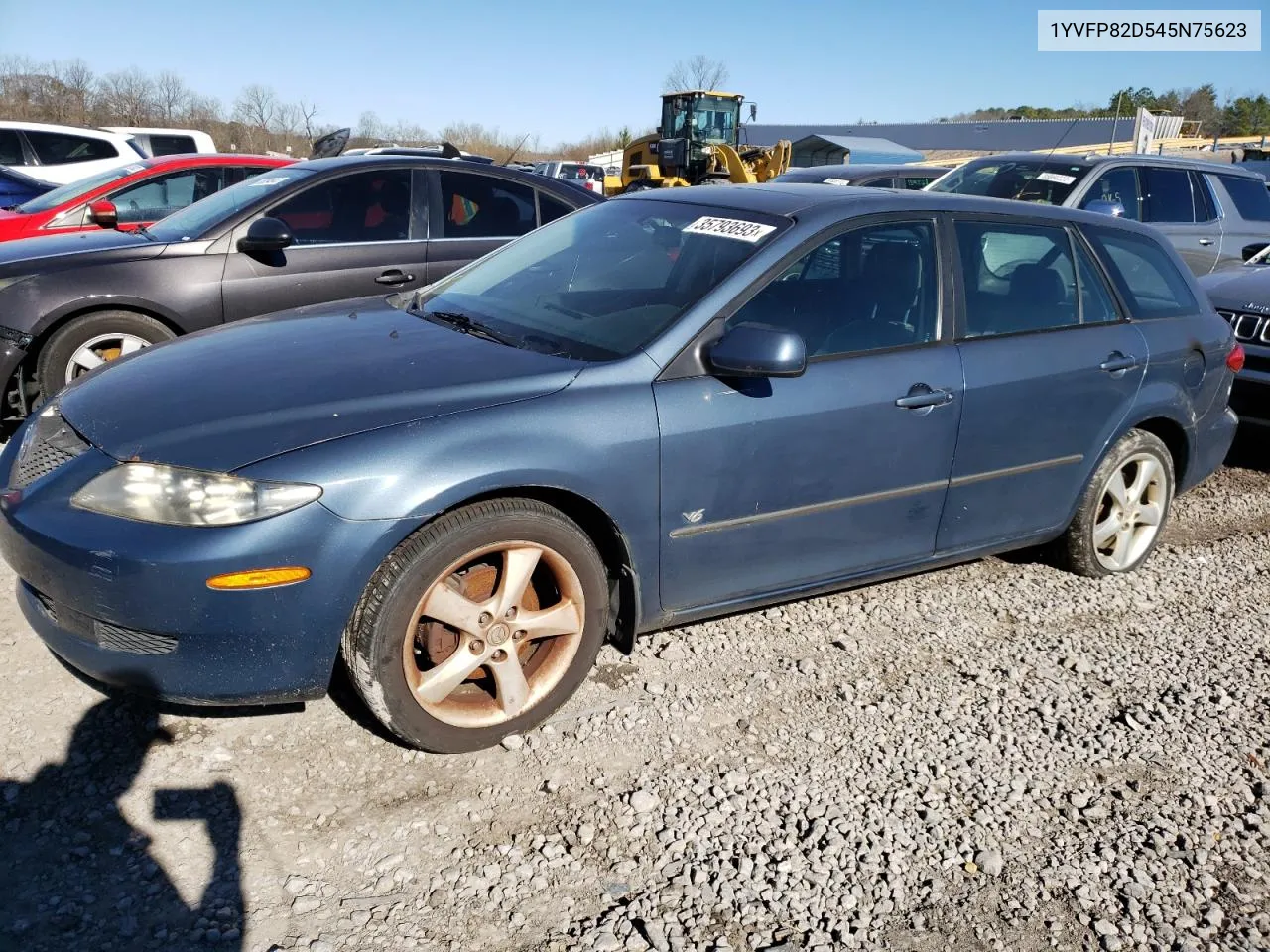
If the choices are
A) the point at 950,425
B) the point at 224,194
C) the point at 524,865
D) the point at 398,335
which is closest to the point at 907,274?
the point at 950,425

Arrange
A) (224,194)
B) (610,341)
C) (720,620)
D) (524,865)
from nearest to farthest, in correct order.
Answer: (524,865) → (610,341) → (720,620) → (224,194)

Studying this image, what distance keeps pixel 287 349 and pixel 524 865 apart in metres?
1.78

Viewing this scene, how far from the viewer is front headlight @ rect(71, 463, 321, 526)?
258 cm

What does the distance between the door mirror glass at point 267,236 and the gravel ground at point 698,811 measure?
2.40 meters

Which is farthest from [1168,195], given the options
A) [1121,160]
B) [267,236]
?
[267,236]

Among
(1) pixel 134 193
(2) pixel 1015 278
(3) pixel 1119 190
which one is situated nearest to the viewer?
(2) pixel 1015 278

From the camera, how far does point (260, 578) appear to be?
2.58 m

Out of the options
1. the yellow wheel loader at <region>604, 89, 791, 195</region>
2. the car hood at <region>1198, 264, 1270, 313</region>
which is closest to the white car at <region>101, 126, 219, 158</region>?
the yellow wheel loader at <region>604, 89, 791, 195</region>

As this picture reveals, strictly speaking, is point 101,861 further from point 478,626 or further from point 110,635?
point 478,626

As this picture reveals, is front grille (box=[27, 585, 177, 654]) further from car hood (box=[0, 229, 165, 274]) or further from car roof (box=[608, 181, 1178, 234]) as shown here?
car hood (box=[0, 229, 165, 274])

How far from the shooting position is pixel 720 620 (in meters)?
3.98

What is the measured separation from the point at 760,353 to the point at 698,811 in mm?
1313

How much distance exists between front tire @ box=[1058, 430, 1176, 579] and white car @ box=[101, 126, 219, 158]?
47.1 ft

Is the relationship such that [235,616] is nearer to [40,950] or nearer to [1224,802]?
[40,950]
